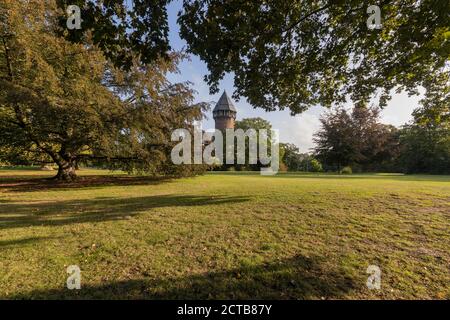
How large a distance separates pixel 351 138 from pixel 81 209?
36.6 meters

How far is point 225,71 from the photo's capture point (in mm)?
5375

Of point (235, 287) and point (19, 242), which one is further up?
point (19, 242)

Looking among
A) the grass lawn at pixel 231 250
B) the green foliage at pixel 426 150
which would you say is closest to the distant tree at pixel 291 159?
the green foliage at pixel 426 150

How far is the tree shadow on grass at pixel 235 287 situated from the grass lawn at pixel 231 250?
0.5 inches

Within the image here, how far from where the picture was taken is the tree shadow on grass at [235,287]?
2.93m

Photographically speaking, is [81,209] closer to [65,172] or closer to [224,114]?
[65,172]

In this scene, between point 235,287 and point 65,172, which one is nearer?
point 235,287

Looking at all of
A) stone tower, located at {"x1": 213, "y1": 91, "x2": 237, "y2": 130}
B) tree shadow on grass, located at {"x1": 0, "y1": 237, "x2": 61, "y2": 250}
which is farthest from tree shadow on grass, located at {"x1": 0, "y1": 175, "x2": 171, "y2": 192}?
stone tower, located at {"x1": 213, "y1": 91, "x2": 237, "y2": 130}

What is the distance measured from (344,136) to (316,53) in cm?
3182

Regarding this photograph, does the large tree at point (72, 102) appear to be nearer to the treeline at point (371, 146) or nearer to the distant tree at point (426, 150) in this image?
the treeline at point (371, 146)

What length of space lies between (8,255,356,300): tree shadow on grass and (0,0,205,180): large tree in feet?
25.4

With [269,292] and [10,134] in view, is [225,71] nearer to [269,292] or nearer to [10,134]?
[269,292]

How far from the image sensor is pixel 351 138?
3481 cm

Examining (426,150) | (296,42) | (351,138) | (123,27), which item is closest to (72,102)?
(123,27)
